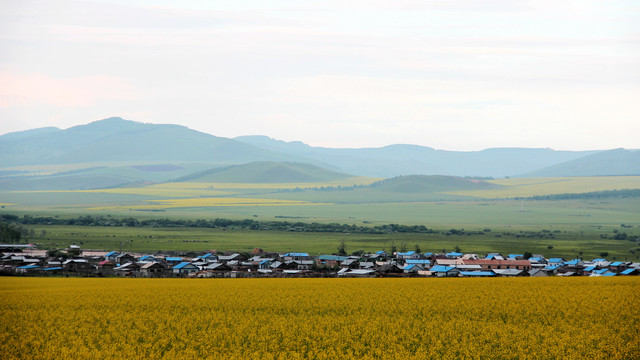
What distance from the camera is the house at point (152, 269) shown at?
49797 millimetres

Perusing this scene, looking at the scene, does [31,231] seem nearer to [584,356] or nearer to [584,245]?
[584,245]

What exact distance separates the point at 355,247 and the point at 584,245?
→ 93.5 ft

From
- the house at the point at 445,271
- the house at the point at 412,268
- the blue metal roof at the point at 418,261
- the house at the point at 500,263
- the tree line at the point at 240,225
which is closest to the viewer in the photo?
the house at the point at 445,271

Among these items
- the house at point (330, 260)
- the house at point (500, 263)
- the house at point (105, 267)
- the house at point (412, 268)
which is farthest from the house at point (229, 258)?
the house at point (500, 263)

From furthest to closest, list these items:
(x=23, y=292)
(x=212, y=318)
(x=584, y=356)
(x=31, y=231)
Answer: (x=31, y=231) < (x=23, y=292) < (x=212, y=318) < (x=584, y=356)

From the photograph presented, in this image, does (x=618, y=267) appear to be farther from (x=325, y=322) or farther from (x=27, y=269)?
(x=27, y=269)

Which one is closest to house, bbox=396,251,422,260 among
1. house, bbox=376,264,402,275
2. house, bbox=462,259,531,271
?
house, bbox=462,259,531,271

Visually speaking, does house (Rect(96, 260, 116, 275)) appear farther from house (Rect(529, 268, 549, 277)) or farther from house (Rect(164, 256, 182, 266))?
house (Rect(529, 268, 549, 277))

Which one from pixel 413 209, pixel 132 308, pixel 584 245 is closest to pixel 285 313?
pixel 132 308

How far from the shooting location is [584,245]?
8131 centimetres

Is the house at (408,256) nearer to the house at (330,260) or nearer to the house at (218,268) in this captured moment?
the house at (330,260)

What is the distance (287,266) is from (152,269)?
10936 millimetres

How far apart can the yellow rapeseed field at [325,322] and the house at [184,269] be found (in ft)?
61.6

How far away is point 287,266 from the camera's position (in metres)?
54.9
